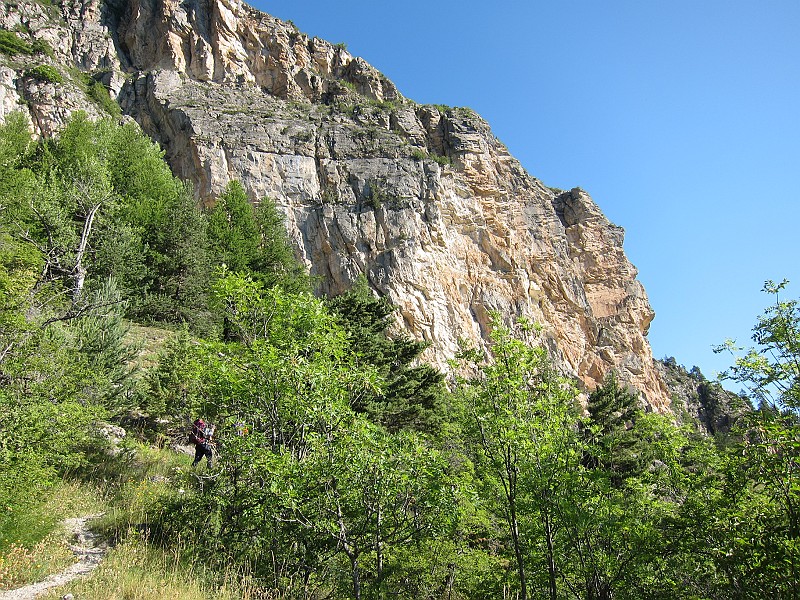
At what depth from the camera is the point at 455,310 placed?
38.2m

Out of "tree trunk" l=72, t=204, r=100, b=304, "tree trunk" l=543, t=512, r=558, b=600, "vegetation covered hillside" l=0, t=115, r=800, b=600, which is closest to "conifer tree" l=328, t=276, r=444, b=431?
"vegetation covered hillside" l=0, t=115, r=800, b=600

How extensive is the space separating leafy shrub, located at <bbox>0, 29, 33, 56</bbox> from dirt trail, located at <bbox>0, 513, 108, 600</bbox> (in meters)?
46.1

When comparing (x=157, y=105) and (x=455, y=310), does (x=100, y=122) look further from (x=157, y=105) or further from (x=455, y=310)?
(x=455, y=310)

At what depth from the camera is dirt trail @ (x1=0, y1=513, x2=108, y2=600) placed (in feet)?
18.1

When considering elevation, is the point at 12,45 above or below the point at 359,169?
above

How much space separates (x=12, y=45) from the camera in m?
39.0

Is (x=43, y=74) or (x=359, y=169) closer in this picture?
(x=43, y=74)

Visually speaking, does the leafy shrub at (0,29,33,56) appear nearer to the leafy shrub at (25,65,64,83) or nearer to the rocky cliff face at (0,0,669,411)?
the rocky cliff face at (0,0,669,411)

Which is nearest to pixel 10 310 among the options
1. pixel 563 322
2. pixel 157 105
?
pixel 157 105

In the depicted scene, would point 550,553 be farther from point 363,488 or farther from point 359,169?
point 359,169

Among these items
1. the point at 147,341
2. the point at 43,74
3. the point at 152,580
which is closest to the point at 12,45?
the point at 43,74

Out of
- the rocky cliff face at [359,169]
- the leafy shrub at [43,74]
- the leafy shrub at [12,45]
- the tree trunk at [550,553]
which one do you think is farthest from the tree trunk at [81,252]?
the leafy shrub at [12,45]

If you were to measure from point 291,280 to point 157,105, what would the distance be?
3025 centimetres

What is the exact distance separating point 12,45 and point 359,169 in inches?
1155
